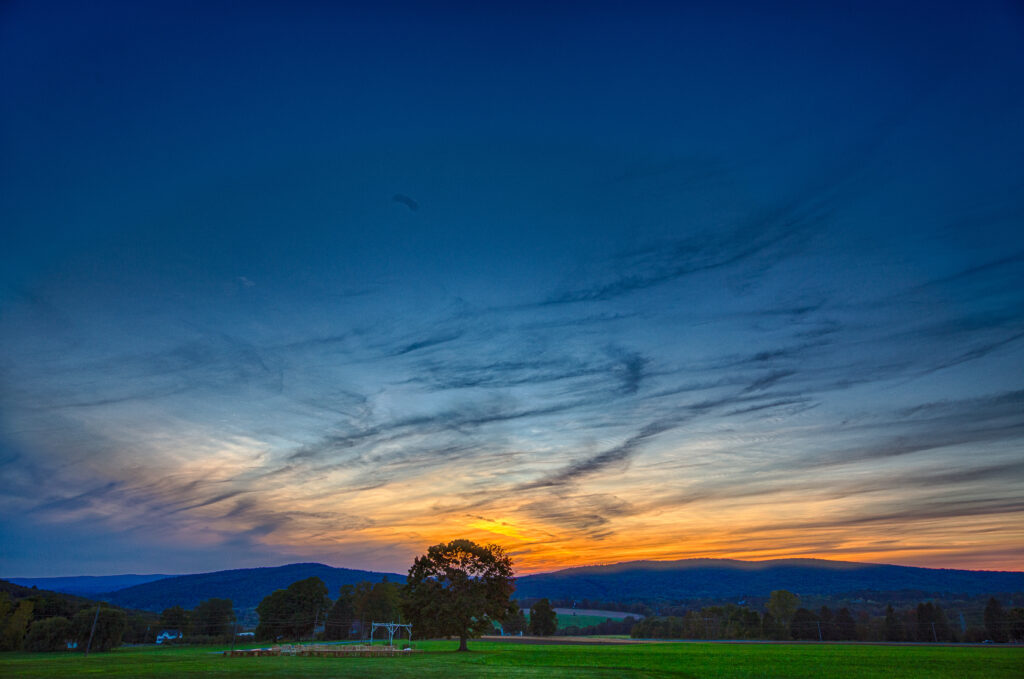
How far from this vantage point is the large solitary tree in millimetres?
54906

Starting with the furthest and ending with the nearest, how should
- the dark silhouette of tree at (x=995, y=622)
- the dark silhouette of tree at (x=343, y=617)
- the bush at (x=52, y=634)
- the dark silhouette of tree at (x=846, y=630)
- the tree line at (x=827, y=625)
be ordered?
the dark silhouette of tree at (x=343, y=617)
the dark silhouette of tree at (x=846, y=630)
the tree line at (x=827, y=625)
the dark silhouette of tree at (x=995, y=622)
the bush at (x=52, y=634)

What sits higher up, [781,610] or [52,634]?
[781,610]

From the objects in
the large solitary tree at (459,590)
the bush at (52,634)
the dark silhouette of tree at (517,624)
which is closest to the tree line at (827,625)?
the dark silhouette of tree at (517,624)

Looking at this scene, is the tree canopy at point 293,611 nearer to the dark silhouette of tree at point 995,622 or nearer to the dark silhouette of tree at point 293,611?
the dark silhouette of tree at point 293,611

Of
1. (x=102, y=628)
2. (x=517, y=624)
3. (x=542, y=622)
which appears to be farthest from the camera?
(x=517, y=624)

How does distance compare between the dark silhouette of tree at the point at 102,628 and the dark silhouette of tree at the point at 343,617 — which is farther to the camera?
the dark silhouette of tree at the point at 343,617

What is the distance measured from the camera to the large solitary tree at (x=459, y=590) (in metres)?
54.9

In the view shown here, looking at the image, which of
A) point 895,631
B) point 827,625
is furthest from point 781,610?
point 895,631

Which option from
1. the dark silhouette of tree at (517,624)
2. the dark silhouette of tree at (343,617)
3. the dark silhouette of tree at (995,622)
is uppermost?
the dark silhouette of tree at (995,622)

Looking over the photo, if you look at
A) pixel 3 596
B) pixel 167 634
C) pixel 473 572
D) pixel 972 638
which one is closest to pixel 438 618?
pixel 473 572

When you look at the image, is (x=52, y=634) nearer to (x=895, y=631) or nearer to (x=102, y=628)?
(x=102, y=628)

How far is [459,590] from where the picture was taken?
56.5 metres

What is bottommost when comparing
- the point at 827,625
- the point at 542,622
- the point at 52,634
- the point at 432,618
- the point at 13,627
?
the point at 542,622

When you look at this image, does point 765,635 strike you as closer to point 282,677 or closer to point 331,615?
point 331,615
